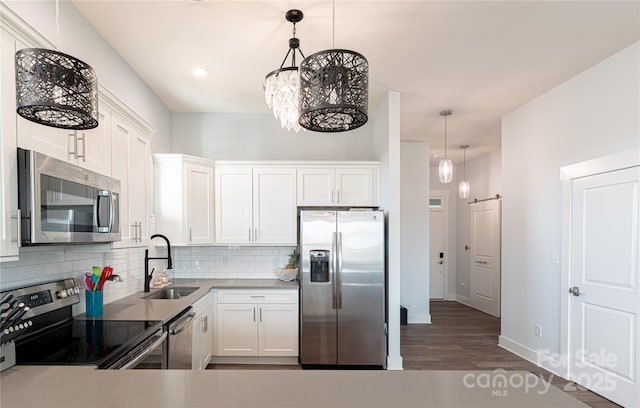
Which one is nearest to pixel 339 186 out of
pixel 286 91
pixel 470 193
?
pixel 286 91

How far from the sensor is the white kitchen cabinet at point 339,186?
392cm

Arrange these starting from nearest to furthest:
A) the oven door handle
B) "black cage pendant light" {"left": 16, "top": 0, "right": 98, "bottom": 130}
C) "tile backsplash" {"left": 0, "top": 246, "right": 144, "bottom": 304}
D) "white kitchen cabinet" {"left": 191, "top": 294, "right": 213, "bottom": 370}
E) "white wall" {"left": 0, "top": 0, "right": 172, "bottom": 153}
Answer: "black cage pendant light" {"left": 16, "top": 0, "right": 98, "bottom": 130} → the oven door handle → "tile backsplash" {"left": 0, "top": 246, "right": 144, "bottom": 304} → "white wall" {"left": 0, "top": 0, "right": 172, "bottom": 153} → "white kitchen cabinet" {"left": 191, "top": 294, "right": 213, "bottom": 370}

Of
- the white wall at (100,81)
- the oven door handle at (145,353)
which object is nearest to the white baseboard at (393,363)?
the oven door handle at (145,353)

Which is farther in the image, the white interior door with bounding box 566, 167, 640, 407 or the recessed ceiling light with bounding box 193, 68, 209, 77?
the recessed ceiling light with bounding box 193, 68, 209, 77

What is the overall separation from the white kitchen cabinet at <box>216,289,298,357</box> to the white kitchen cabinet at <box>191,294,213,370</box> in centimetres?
15

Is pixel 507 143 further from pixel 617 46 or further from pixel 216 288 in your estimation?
pixel 216 288

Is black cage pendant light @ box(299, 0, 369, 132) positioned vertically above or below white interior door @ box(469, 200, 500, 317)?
above

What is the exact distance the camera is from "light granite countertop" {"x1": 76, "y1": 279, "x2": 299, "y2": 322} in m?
2.31

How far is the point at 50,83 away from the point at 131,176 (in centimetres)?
143

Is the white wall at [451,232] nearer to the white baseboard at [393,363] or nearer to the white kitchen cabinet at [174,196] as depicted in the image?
the white baseboard at [393,363]

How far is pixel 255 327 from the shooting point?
3570mm

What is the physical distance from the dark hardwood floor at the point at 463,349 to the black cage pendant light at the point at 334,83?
3.17 meters

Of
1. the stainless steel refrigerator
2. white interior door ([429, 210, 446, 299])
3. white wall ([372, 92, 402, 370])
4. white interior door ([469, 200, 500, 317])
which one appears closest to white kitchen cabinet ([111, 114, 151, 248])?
the stainless steel refrigerator

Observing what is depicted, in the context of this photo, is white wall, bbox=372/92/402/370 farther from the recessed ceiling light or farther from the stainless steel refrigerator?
the recessed ceiling light
